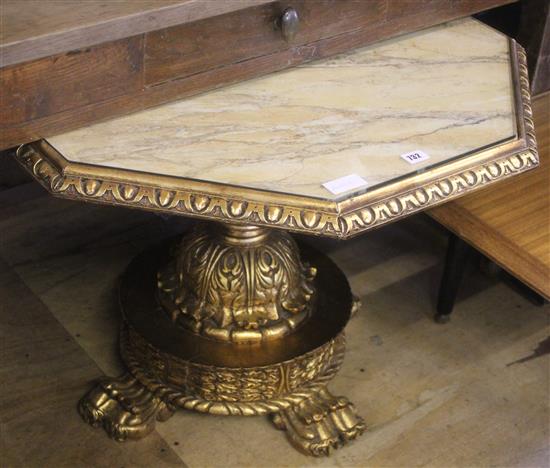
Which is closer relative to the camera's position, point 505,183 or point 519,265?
point 519,265

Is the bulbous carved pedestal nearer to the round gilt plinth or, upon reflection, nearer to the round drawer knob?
the round gilt plinth

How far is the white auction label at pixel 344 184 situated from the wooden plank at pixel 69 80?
33 cm

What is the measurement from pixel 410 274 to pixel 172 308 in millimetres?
617

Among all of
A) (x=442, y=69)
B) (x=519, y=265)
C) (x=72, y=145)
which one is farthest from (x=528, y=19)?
(x=72, y=145)

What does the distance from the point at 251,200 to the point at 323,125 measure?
0.21m

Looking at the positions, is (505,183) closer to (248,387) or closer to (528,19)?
(528,19)

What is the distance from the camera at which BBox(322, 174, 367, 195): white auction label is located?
1.25m

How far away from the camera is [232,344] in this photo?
1673 mm

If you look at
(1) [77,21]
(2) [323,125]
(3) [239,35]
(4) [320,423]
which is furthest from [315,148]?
(4) [320,423]

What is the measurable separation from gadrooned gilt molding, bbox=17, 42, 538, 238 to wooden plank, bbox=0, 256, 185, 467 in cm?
57

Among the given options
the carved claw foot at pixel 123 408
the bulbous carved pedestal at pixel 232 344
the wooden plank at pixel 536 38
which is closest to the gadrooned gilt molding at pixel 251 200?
the bulbous carved pedestal at pixel 232 344

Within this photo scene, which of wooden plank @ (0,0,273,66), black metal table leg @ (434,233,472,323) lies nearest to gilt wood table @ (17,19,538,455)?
wooden plank @ (0,0,273,66)

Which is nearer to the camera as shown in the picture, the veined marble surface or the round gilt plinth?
the veined marble surface

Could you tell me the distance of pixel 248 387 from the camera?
5.51ft
